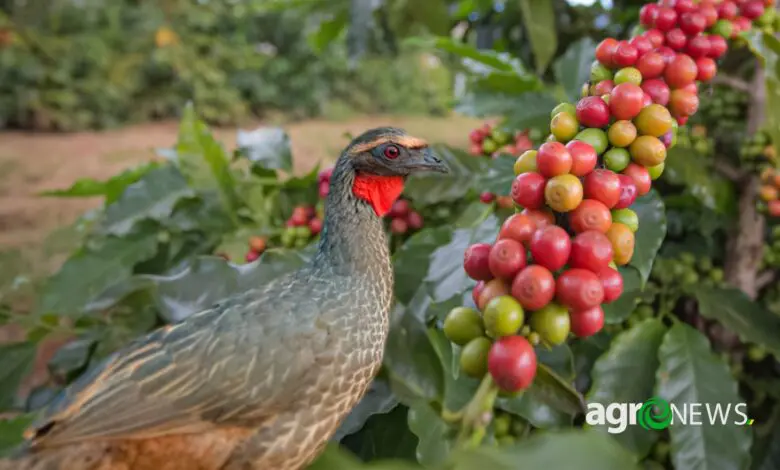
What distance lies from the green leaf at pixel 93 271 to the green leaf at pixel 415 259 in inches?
17.7

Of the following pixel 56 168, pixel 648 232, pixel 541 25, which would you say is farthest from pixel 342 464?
pixel 56 168

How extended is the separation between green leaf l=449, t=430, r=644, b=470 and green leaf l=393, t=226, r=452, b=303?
460 mm

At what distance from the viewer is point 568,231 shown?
1.26ft

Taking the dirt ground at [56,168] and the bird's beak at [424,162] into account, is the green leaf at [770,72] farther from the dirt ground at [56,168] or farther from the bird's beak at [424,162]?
the dirt ground at [56,168]

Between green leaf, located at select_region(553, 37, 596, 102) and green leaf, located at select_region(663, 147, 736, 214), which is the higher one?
green leaf, located at select_region(553, 37, 596, 102)

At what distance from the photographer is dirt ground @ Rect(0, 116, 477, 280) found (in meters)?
2.71

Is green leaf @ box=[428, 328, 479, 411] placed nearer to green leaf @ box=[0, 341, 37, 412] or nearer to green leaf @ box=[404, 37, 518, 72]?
green leaf @ box=[404, 37, 518, 72]

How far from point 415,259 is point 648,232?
0.90ft

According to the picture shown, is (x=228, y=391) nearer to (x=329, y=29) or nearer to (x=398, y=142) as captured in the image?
(x=398, y=142)

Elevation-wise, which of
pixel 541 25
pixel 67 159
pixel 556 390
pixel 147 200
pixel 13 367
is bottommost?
pixel 67 159

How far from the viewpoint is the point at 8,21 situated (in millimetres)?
4734

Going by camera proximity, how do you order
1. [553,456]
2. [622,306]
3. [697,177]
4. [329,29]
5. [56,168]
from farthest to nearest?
1. [56,168]
2. [329,29]
3. [697,177]
4. [622,306]
5. [553,456]

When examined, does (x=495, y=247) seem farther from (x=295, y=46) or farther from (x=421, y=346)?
(x=295, y=46)

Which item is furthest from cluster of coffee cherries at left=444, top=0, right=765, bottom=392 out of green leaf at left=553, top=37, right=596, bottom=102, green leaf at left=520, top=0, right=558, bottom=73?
green leaf at left=520, top=0, right=558, bottom=73
